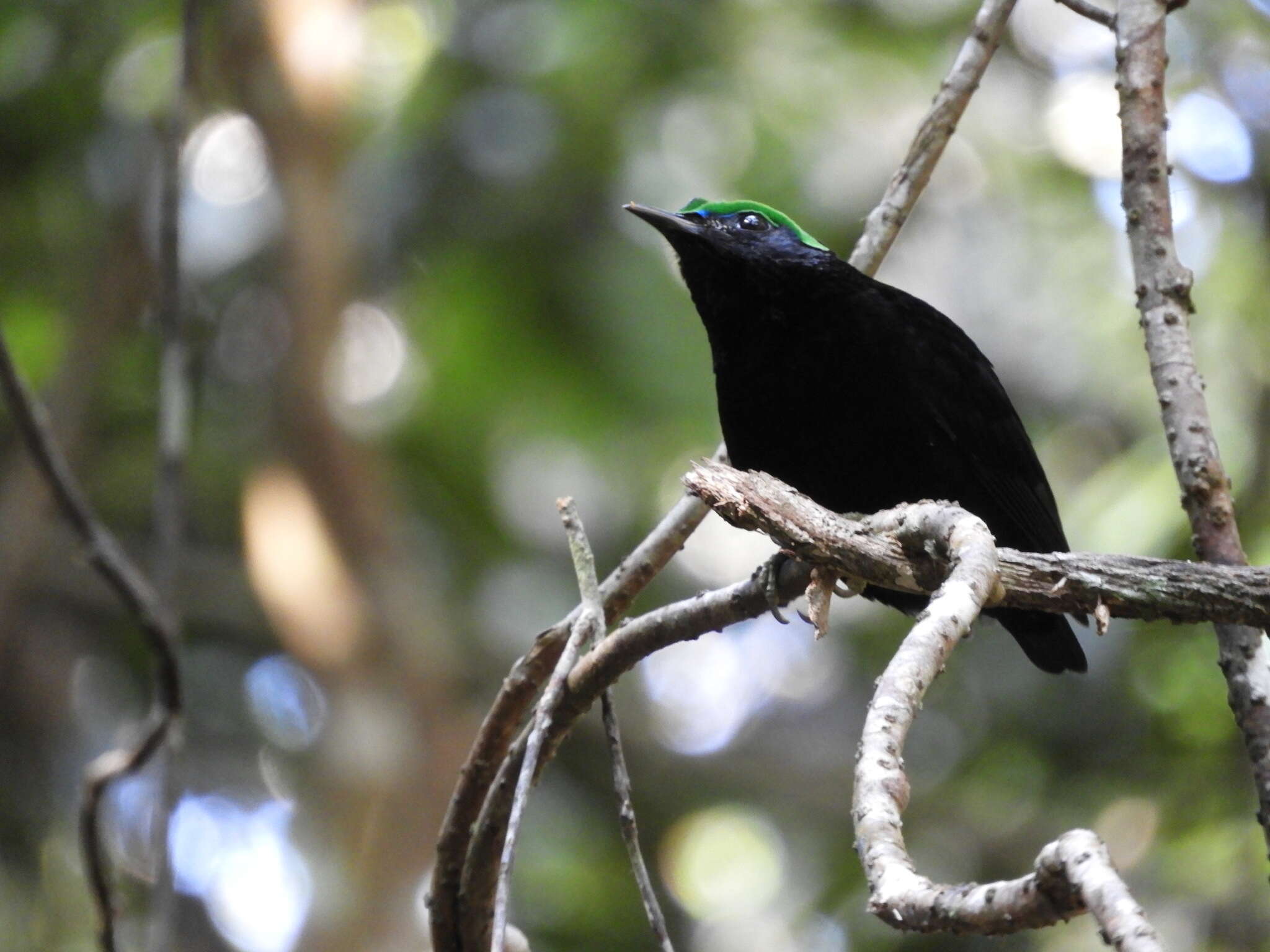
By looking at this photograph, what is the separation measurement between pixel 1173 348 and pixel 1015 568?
0.95 meters

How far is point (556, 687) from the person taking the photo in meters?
2.34

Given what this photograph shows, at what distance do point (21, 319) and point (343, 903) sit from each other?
5025mm

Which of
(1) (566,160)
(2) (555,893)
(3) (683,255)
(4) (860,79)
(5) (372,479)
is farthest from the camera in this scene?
(4) (860,79)

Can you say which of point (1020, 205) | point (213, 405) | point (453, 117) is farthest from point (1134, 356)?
point (213, 405)

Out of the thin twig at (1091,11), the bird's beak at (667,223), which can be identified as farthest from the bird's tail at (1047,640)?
the thin twig at (1091,11)

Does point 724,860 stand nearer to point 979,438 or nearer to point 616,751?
point 979,438

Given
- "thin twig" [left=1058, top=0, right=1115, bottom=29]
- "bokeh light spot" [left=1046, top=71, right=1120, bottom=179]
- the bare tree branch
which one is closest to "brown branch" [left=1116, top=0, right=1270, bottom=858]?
"thin twig" [left=1058, top=0, right=1115, bottom=29]

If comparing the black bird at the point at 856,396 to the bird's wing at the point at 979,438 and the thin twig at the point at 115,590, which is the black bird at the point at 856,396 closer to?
the bird's wing at the point at 979,438

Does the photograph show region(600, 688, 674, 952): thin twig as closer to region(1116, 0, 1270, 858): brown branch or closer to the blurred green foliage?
region(1116, 0, 1270, 858): brown branch

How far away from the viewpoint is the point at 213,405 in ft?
31.1

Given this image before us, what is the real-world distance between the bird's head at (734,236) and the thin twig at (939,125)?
908 millimetres

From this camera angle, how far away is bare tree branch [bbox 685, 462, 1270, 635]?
2.21m

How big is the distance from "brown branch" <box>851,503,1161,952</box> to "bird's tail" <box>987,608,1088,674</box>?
7.18 ft

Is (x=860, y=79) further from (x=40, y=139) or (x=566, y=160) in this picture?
(x=40, y=139)
